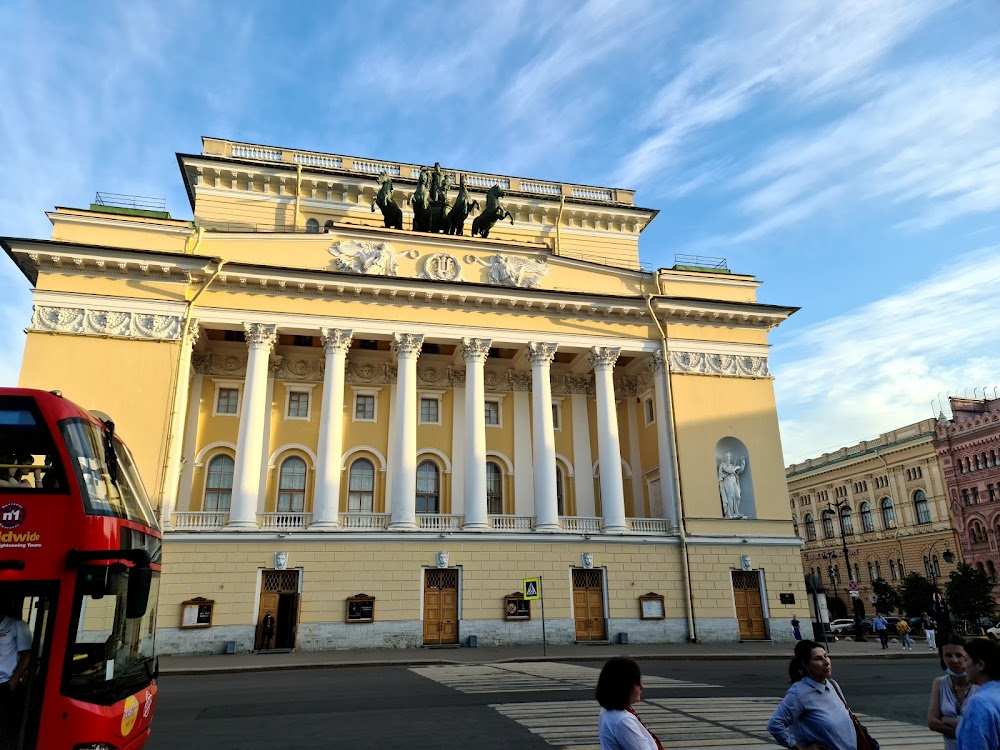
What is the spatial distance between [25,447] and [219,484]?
2139 cm

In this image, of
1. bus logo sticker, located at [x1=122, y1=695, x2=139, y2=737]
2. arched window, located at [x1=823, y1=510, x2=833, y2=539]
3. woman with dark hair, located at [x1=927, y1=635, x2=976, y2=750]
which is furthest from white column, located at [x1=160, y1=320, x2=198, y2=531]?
arched window, located at [x1=823, y1=510, x2=833, y2=539]

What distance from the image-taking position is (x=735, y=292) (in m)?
30.2

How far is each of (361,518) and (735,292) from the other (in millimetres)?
18145

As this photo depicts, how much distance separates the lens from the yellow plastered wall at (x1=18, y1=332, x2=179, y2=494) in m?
22.4

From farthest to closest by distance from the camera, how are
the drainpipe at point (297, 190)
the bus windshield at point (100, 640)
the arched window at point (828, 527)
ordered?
1. the arched window at point (828, 527)
2. the drainpipe at point (297, 190)
3. the bus windshield at point (100, 640)

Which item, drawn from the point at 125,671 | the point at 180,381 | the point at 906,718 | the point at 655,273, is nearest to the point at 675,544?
the point at 655,273

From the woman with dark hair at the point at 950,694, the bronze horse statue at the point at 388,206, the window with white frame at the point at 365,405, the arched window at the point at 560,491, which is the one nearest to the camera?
the woman with dark hair at the point at 950,694

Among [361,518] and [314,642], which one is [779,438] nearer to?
[361,518]

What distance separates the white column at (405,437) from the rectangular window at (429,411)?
10.9ft

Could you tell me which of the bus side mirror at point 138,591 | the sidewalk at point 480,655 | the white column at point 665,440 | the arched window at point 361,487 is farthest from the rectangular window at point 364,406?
the bus side mirror at point 138,591

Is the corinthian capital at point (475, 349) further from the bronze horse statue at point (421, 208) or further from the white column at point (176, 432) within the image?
the white column at point (176, 432)

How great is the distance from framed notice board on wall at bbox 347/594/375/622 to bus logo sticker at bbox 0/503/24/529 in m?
17.9

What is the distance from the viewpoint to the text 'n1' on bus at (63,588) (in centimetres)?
562

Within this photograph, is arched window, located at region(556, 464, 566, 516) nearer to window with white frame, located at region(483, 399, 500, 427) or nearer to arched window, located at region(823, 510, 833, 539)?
window with white frame, located at region(483, 399, 500, 427)
